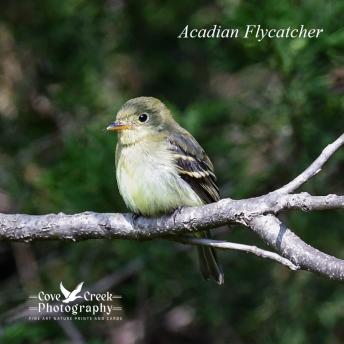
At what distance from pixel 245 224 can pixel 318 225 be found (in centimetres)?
252

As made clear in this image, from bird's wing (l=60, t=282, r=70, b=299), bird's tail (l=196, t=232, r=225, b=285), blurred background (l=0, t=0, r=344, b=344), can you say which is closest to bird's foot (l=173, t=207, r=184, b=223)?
bird's tail (l=196, t=232, r=225, b=285)

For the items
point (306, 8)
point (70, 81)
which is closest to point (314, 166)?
point (306, 8)

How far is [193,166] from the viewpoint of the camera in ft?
14.7

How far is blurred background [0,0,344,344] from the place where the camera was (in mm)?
5195

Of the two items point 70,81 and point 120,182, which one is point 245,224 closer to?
point 120,182

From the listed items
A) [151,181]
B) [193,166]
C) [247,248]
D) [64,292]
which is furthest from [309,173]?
[64,292]

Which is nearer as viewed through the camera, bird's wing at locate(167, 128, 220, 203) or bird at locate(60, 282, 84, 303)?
bird's wing at locate(167, 128, 220, 203)

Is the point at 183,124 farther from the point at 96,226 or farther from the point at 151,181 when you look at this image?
the point at 96,226

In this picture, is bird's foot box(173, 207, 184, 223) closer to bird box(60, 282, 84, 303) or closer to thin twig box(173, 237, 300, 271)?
thin twig box(173, 237, 300, 271)

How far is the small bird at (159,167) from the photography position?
414 cm

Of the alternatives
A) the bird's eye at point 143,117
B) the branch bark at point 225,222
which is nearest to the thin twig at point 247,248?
the branch bark at point 225,222

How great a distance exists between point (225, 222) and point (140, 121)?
1.51 meters

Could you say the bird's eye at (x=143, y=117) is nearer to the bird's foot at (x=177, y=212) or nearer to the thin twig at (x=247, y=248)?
the bird's foot at (x=177, y=212)

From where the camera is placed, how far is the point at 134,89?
676 centimetres
